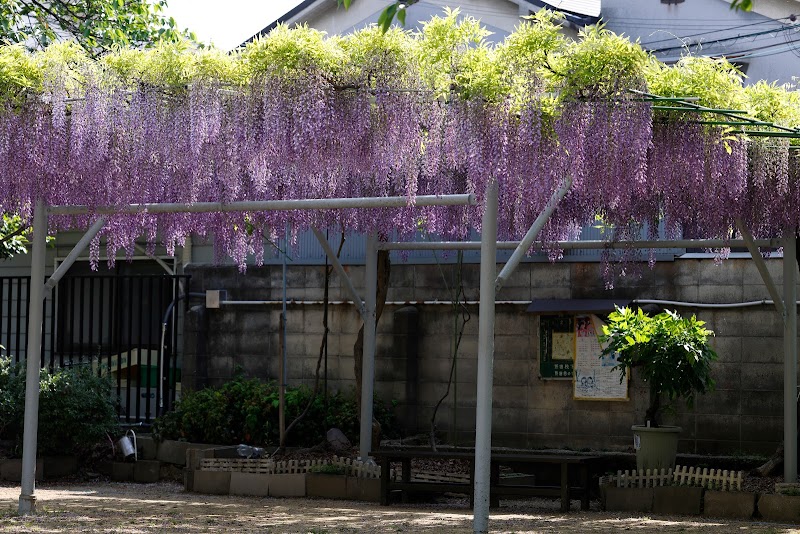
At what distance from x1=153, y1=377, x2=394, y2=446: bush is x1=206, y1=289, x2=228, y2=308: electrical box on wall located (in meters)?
1.28

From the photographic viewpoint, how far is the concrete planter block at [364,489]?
29.9 ft

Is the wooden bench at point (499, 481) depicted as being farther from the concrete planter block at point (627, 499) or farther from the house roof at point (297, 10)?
the house roof at point (297, 10)

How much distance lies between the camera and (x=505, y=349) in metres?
11.1

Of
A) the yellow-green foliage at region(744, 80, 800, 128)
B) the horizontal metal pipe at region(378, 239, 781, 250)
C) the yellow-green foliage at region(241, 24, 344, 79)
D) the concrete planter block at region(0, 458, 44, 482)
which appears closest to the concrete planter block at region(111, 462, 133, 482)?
the concrete planter block at region(0, 458, 44, 482)

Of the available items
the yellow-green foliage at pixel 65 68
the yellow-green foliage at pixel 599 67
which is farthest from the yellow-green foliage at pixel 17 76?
the yellow-green foliage at pixel 599 67

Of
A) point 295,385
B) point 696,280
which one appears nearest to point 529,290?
point 696,280

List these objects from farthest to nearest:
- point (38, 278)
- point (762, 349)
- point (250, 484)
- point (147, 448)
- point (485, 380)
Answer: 1. point (147, 448)
2. point (762, 349)
3. point (250, 484)
4. point (38, 278)
5. point (485, 380)

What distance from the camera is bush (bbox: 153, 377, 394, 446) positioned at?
10773 mm

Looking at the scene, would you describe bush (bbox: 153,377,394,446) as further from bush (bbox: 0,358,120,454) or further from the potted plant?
the potted plant

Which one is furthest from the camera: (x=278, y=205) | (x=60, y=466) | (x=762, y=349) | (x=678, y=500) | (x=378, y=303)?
(x=60, y=466)

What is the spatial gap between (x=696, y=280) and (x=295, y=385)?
4.48 m

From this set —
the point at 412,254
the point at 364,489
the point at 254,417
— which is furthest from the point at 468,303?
the point at 364,489

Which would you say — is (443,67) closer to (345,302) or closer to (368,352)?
(368,352)

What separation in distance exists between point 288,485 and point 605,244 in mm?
3494
